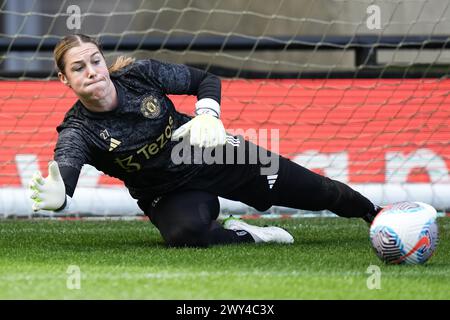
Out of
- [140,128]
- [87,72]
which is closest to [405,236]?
[140,128]

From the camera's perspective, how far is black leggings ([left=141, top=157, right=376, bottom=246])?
555 cm

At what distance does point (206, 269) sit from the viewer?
4617 mm

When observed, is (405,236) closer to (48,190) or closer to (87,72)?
(48,190)

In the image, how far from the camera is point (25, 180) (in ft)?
26.4

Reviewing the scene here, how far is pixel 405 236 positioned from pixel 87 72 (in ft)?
5.60

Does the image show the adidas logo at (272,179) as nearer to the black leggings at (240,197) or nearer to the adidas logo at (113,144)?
the black leggings at (240,197)

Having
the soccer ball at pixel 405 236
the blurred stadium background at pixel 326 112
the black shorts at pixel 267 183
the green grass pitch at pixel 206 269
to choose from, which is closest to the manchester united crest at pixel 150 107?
the black shorts at pixel 267 183

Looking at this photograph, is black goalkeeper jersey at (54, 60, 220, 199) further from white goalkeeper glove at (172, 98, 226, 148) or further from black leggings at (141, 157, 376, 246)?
white goalkeeper glove at (172, 98, 226, 148)

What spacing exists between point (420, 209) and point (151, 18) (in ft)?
21.4

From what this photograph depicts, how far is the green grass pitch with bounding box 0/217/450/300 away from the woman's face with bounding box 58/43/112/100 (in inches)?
31.7

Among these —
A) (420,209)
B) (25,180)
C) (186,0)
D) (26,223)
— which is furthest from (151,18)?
(420,209)

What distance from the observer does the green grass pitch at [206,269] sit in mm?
3977
